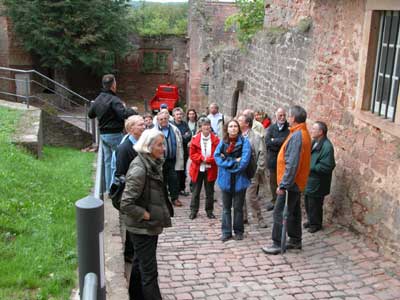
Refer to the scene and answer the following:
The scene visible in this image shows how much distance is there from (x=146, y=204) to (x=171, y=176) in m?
4.07

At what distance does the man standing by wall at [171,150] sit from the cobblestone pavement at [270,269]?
146 cm

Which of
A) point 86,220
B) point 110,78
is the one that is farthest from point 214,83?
point 86,220

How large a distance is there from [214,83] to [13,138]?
318 inches

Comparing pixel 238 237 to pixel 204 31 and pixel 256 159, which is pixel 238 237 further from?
pixel 204 31

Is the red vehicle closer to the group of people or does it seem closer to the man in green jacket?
the group of people

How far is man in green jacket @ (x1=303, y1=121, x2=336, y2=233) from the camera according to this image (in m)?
6.75

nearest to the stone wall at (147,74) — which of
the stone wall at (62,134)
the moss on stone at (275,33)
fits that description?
the stone wall at (62,134)

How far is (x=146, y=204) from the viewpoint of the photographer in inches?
171

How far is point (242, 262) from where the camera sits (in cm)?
596

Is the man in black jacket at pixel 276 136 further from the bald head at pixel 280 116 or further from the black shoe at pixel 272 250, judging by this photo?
the black shoe at pixel 272 250

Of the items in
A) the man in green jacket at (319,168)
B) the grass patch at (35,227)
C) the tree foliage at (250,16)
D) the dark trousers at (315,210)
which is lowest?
the dark trousers at (315,210)

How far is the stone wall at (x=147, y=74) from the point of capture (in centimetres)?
2739

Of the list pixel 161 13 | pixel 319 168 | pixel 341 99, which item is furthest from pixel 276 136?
pixel 161 13

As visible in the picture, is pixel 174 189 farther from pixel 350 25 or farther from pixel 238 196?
pixel 350 25
